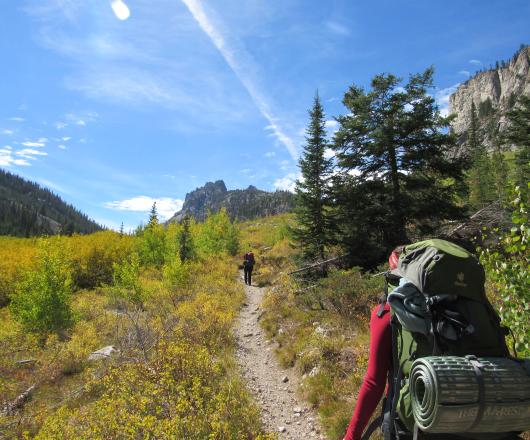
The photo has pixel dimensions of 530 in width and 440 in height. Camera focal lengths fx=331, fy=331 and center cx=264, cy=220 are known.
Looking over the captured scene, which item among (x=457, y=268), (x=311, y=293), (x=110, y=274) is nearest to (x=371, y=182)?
(x=311, y=293)

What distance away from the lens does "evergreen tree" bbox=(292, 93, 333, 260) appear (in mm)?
16016

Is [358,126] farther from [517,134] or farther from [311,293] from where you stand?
[517,134]

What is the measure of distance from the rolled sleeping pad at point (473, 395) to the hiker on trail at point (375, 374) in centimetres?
50

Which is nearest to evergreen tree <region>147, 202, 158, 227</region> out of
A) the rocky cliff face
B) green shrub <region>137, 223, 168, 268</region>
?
green shrub <region>137, 223, 168, 268</region>

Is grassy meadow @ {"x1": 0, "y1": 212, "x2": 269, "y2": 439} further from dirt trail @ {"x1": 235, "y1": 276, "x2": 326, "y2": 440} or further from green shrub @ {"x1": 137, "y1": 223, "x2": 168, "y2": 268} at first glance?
green shrub @ {"x1": 137, "y1": 223, "x2": 168, "y2": 268}

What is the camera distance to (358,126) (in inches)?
544

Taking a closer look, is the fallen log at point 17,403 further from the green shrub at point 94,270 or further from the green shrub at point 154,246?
the green shrub at point 94,270

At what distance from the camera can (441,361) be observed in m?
1.91

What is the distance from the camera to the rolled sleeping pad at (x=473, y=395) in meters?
1.80

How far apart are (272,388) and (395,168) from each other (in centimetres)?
1005

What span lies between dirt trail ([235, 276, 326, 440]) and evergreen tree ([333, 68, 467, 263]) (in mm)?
5873

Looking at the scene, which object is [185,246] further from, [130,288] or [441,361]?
[441,361]

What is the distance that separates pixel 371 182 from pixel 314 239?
12.9ft

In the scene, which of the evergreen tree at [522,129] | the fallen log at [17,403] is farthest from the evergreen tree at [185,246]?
the evergreen tree at [522,129]
